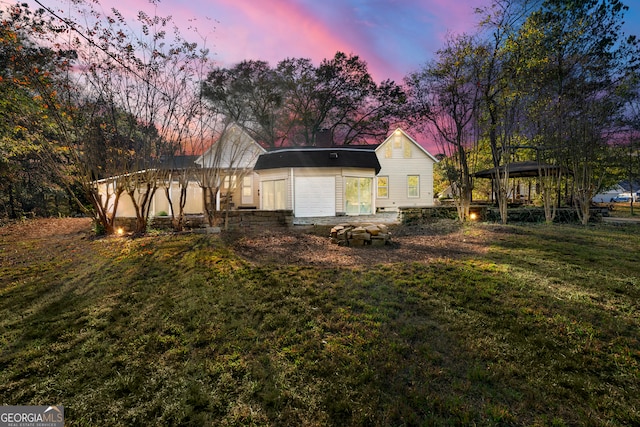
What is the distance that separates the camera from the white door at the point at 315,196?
15.0 m

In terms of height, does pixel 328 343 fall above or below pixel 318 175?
below

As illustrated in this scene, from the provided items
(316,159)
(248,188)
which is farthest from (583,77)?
(248,188)

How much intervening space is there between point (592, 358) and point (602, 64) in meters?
19.1

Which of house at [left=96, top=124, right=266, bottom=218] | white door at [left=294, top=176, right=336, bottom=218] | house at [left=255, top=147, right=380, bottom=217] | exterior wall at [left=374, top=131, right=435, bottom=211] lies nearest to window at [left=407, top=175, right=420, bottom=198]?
exterior wall at [left=374, top=131, right=435, bottom=211]

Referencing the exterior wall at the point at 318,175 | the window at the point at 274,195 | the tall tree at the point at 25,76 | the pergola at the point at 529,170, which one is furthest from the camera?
the window at the point at 274,195

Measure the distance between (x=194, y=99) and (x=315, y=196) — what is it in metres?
7.36

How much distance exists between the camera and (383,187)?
67.2ft

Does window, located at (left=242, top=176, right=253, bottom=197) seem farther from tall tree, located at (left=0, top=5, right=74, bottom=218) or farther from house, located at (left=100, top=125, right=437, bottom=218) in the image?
tall tree, located at (left=0, top=5, right=74, bottom=218)

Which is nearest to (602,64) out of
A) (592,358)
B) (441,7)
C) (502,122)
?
(502,122)

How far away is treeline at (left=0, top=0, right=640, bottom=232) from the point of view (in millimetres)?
8523

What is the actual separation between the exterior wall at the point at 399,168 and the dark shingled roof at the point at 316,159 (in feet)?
16.2

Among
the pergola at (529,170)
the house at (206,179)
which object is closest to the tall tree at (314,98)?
the house at (206,179)

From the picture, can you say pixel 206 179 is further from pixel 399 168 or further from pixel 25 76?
pixel 399 168

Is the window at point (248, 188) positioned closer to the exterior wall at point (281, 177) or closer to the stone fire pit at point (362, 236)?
the exterior wall at point (281, 177)
